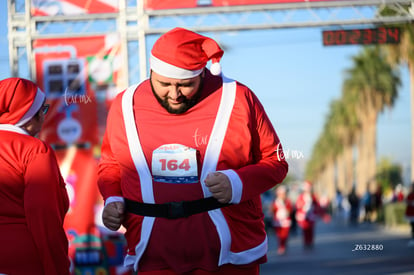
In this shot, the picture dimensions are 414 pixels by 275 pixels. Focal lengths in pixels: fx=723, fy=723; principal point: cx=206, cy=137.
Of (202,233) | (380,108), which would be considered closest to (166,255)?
(202,233)

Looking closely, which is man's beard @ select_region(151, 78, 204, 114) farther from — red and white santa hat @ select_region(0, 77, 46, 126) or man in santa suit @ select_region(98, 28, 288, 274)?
red and white santa hat @ select_region(0, 77, 46, 126)

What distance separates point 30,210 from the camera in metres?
3.03

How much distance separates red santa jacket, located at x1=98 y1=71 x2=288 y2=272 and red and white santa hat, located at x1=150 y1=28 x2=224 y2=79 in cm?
13

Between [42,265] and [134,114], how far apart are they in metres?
0.78

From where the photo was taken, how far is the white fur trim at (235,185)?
9.03 feet

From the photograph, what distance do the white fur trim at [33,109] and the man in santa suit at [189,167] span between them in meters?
0.53

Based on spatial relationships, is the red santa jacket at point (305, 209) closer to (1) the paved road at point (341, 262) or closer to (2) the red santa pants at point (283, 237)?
(1) the paved road at point (341, 262)

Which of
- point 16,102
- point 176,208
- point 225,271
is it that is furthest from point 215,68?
point 16,102

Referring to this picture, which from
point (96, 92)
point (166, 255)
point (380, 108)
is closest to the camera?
point (166, 255)

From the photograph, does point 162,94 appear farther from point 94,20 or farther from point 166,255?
point 94,20

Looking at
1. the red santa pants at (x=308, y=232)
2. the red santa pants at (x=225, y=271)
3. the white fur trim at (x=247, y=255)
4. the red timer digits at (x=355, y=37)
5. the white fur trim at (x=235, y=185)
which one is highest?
the white fur trim at (x=235, y=185)

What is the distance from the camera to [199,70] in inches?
114

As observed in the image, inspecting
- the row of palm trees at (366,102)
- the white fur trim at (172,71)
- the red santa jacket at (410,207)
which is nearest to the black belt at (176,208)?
the white fur trim at (172,71)

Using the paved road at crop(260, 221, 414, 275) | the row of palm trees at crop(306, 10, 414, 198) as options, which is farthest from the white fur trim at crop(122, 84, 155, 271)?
the row of palm trees at crop(306, 10, 414, 198)
